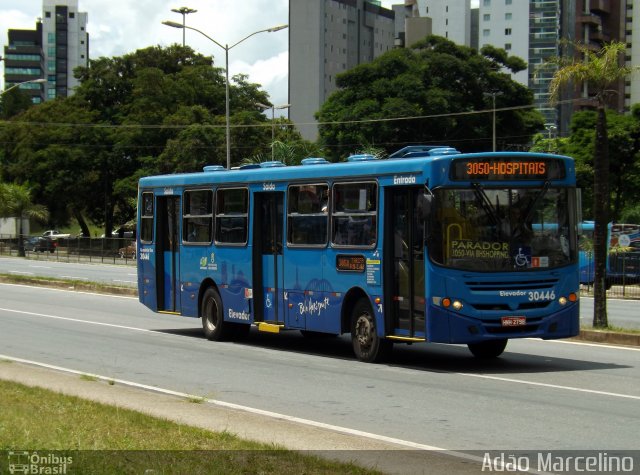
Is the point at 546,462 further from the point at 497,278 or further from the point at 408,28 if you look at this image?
the point at 408,28

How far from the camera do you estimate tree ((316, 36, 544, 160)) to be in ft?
224

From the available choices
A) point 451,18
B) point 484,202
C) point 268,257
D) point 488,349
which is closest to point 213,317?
point 268,257

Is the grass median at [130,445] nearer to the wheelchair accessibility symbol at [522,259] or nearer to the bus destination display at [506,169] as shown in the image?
the bus destination display at [506,169]

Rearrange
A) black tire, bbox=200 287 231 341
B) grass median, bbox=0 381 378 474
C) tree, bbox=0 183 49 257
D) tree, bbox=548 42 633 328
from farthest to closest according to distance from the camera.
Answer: tree, bbox=0 183 49 257
tree, bbox=548 42 633 328
black tire, bbox=200 287 231 341
grass median, bbox=0 381 378 474

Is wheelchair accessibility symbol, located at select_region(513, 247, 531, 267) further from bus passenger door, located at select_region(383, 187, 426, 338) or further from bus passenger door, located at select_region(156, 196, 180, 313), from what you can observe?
bus passenger door, located at select_region(156, 196, 180, 313)

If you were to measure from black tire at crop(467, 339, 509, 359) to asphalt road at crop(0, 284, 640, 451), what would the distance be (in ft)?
0.58

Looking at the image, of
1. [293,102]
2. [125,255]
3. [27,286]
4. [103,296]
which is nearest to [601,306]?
[103,296]

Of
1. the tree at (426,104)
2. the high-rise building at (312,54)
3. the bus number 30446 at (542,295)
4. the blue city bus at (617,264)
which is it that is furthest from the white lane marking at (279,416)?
the high-rise building at (312,54)

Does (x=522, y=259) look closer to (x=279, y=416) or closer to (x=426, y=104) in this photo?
(x=279, y=416)

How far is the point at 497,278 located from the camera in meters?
14.9

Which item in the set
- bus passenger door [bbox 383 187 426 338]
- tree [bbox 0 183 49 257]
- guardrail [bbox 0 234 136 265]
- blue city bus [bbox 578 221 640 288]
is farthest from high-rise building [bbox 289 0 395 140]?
bus passenger door [bbox 383 187 426 338]

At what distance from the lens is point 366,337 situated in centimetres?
1619

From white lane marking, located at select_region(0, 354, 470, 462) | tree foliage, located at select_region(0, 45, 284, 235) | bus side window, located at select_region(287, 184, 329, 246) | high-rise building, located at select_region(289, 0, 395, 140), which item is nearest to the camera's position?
white lane marking, located at select_region(0, 354, 470, 462)

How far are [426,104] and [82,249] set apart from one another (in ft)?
76.0
